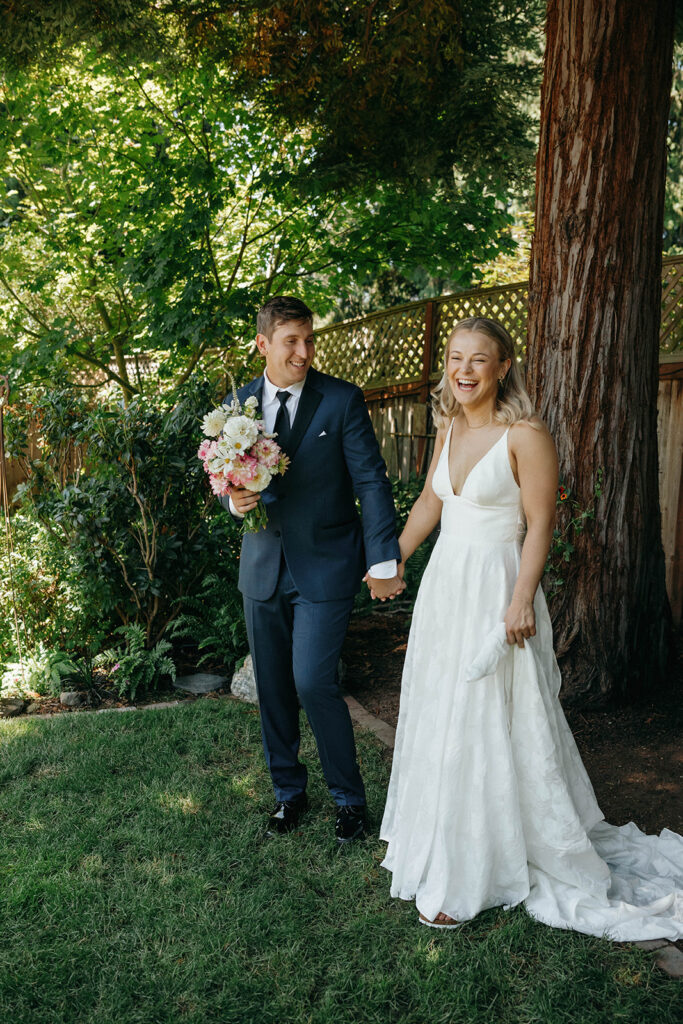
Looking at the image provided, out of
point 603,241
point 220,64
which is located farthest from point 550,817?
point 220,64

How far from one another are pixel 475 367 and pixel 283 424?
2.95ft

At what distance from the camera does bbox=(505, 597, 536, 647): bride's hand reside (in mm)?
2848

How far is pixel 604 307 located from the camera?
175 inches

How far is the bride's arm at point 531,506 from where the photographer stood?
112 inches

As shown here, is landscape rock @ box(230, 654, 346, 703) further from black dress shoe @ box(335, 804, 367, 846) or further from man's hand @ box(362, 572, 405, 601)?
man's hand @ box(362, 572, 405, 601)

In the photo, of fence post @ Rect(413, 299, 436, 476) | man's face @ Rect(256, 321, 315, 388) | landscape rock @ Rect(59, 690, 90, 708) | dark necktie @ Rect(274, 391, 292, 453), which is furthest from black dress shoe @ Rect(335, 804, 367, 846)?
fence post @ Rect(413, 299, 436, 476)

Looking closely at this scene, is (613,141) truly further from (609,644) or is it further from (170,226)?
(170,226)

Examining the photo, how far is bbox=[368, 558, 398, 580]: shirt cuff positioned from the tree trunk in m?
1.64

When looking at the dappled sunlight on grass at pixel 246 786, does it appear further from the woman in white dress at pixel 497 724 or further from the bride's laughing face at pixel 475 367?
the bride's laughing face at pixel 475 367

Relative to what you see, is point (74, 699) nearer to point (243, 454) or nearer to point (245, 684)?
point (245, 684)

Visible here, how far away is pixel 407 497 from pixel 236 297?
221cm

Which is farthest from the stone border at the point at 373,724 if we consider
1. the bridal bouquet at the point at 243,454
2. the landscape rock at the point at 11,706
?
the landscape rock at the point at 11,706

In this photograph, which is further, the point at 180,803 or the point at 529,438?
the point at 180,803

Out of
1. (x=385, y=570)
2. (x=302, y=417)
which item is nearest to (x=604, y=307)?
(x=302, y=417)
